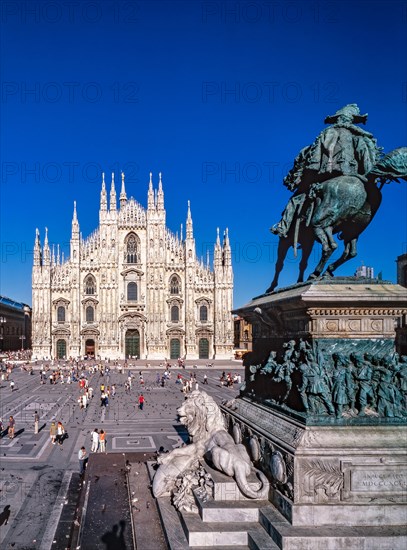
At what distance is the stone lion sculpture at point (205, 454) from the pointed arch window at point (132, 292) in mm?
49434

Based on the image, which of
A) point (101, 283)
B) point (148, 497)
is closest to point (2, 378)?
point (101, 283)

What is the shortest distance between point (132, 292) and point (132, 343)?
5.77m

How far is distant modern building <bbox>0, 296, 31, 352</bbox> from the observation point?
75.1 metres

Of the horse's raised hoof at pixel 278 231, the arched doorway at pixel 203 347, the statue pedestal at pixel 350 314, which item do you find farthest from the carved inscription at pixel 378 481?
the arched doorway at pixel 203 347

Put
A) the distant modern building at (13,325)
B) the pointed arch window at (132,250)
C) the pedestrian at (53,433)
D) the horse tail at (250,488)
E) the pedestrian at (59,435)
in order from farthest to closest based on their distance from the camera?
the distant modern building at (13,325) → the pointed arch window at (132,250) → the pedestrian at (53,433) → the pedestrian at (59,435) → the horse tail at (250,488)

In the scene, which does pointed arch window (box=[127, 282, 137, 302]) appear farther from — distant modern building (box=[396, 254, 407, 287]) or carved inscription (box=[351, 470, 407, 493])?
carved inscription (box=[351, 470, 407, 493])

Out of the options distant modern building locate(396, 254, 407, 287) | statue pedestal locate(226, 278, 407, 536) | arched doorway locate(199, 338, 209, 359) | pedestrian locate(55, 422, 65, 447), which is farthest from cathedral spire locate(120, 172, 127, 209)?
statue pedestal locate(226, 278, 407, 536)

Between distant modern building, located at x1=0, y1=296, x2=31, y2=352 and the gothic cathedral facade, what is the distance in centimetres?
1515

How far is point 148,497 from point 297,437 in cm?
326

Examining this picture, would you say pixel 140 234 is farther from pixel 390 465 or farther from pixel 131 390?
pixel 390 465

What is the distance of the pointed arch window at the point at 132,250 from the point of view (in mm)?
59031

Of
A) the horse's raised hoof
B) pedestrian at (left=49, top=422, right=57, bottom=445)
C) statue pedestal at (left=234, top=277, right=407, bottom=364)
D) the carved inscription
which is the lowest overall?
pedestrian at (left=49, top=422, right=57, bottom=445)

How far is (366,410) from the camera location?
7.03 m

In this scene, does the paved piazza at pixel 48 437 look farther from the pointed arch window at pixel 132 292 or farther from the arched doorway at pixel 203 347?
the pointed arch window at pixel 132 292
